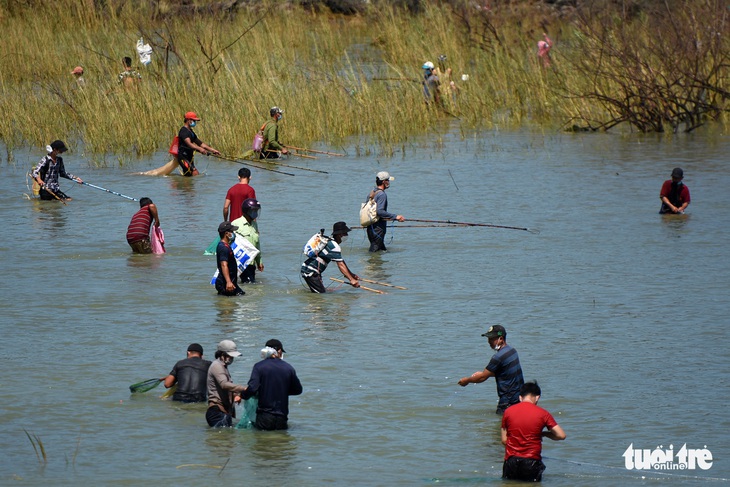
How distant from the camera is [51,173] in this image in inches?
864

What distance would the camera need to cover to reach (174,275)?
1661cm

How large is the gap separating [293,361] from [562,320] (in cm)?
342

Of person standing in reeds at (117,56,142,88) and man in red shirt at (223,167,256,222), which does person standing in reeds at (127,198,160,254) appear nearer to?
man in red shirt at (223,167,256,222)

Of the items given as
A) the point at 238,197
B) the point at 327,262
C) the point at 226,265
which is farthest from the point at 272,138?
the point at 226,265

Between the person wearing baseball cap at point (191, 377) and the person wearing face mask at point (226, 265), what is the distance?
11.9 ft

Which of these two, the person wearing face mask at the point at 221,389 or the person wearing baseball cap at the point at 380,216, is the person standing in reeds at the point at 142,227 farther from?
the person wearing face mask at the point at 221,389

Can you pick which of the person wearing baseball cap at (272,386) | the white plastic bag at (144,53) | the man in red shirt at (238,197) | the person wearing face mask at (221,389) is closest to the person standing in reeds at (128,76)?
the white plastic bag at (144,53)

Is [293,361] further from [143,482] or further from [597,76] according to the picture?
[597,76]

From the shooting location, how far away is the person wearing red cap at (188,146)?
23.9 metres

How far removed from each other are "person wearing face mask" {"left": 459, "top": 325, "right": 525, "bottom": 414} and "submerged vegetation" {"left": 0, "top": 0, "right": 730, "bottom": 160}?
16.3 metres

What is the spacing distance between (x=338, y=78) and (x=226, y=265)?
15708mm

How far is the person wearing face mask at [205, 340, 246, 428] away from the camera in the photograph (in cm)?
1055

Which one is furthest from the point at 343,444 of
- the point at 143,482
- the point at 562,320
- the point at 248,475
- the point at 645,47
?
the point at 645,47

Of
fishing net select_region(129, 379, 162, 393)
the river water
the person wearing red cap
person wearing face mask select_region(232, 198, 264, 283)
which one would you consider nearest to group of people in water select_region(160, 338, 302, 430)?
the river water
